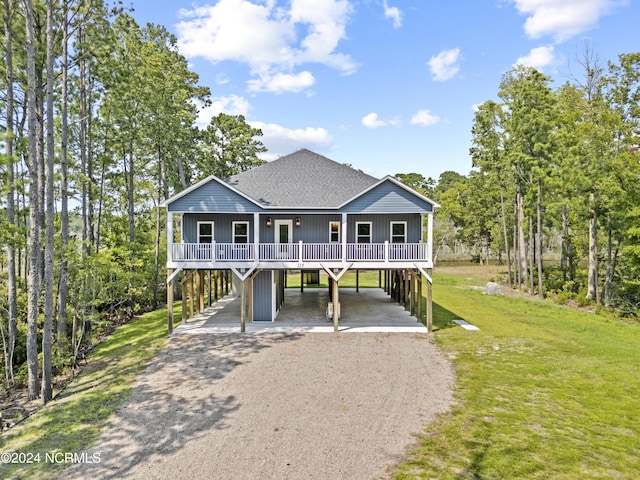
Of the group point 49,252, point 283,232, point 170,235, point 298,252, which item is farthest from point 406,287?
point 49,252

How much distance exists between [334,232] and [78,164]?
14.2 metres

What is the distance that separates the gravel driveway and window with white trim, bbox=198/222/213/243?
18.2 ft

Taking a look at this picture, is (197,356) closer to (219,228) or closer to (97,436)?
(97,436)

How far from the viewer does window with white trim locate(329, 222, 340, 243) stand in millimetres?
18391

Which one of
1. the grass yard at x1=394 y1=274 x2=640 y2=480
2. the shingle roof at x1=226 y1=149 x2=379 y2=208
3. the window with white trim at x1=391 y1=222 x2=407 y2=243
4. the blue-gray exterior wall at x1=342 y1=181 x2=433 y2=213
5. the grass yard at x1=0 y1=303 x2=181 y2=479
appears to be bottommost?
the grass yard at x1=0 y1=303 x2=181 y2=479

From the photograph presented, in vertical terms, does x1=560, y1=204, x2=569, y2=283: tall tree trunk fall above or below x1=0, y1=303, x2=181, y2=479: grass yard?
above

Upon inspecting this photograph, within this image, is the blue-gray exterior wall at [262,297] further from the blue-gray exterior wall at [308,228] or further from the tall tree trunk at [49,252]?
the tall tree trunk at [49,252]

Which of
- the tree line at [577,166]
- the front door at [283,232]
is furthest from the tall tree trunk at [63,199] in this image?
the tree line at [577,166]

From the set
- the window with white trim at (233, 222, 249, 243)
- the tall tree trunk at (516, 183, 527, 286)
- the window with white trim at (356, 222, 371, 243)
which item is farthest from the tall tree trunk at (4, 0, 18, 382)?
the tall tree trunk at (516, 183, 527, 286)

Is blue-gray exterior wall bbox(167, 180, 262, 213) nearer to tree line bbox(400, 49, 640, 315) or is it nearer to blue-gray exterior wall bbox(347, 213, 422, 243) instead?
blue-gray exterior wall bbox(347, 213, 422, 243)

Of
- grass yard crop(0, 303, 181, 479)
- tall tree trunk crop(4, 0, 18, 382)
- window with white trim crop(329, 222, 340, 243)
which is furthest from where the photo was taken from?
window with white trim crop(329, 222, 340, 243)

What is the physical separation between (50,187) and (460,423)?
14.0m

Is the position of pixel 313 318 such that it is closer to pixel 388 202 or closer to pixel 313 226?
pixel 313 226

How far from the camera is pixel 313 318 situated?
18953mm
